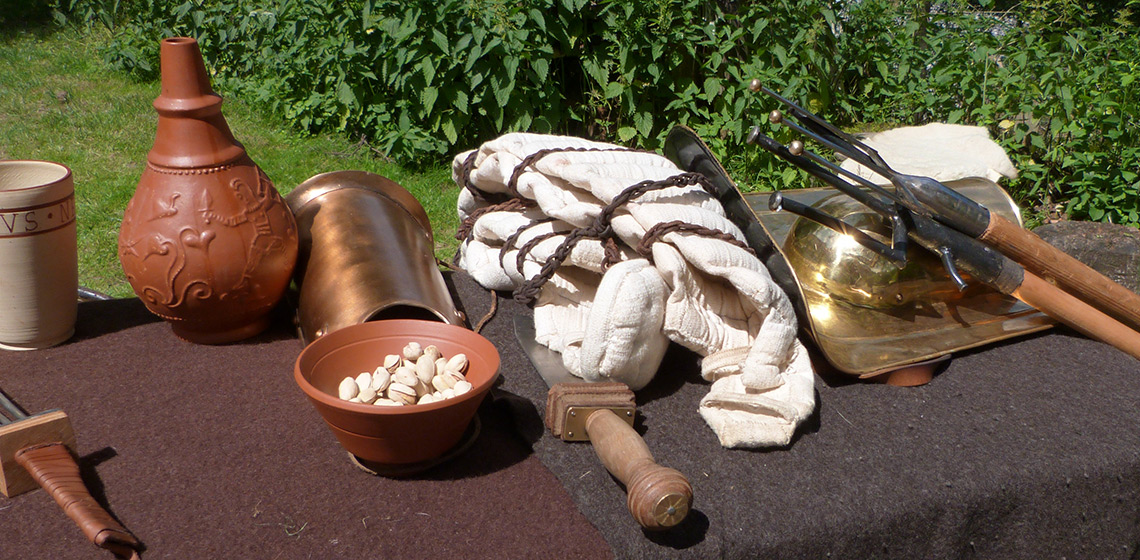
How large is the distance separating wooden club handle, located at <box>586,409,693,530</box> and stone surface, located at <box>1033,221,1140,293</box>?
5.69 ft

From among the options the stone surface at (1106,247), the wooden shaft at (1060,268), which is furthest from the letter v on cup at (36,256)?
the stone surface at (1106,247)

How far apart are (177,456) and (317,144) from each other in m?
3.00

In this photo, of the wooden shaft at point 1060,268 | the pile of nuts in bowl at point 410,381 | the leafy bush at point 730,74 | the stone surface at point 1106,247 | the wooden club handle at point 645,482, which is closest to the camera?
the wooden club handle at point 645,482

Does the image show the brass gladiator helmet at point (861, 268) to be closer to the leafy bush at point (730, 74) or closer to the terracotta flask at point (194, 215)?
the terracotta flask at point (194, 215)

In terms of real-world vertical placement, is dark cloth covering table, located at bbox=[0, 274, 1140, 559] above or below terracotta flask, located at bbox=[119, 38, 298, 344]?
below

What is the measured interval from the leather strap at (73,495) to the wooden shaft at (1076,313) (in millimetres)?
1542

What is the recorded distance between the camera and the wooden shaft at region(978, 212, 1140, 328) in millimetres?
1508

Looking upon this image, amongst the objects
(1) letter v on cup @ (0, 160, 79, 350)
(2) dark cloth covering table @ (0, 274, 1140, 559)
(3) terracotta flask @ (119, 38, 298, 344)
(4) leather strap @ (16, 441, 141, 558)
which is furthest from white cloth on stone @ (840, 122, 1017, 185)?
(4) leather strap @ (16, 441, 141, 558)

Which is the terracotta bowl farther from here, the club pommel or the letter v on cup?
the letter v on cup

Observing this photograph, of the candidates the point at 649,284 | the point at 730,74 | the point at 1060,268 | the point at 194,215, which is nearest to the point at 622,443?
the point at 649,284

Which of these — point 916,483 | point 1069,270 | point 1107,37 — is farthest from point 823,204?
point 1107,37

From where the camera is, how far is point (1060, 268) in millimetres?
1562

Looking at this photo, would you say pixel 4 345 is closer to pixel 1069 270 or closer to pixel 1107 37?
pixel 1069 270

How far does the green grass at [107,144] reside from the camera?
324 centimetres
